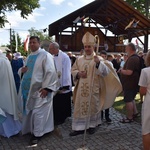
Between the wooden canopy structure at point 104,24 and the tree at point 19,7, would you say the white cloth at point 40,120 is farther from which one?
the tree at point 19,7

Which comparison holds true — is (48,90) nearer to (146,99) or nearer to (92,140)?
(92,140)

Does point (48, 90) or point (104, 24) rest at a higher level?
point (104, 24)

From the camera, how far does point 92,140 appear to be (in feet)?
15.0

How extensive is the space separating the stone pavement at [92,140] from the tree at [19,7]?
65.7 feet

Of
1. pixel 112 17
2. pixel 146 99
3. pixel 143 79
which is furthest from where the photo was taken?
pixel 112 17

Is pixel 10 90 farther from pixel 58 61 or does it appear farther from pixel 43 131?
pixel 58 61

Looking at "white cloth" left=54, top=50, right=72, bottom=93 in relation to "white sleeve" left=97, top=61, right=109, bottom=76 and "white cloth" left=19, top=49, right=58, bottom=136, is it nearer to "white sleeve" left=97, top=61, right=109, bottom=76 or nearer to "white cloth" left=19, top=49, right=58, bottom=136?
"white cloth" left=19, top=49, right=58, bottom=136

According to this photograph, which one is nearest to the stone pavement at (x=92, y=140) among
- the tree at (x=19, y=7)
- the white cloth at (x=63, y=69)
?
the white cloth at (x=63, y=69)

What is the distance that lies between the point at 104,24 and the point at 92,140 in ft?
43.8

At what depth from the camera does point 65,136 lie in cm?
482

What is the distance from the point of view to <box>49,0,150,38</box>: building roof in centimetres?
1436

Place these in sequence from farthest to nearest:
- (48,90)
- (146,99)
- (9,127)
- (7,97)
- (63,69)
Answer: (63,69), (9,127), (7,97), (48,90), (146,99)

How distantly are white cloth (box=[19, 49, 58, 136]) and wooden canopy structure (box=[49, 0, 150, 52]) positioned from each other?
9399 millimetres

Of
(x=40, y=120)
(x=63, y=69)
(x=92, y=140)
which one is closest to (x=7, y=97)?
(x=40, y=120)
